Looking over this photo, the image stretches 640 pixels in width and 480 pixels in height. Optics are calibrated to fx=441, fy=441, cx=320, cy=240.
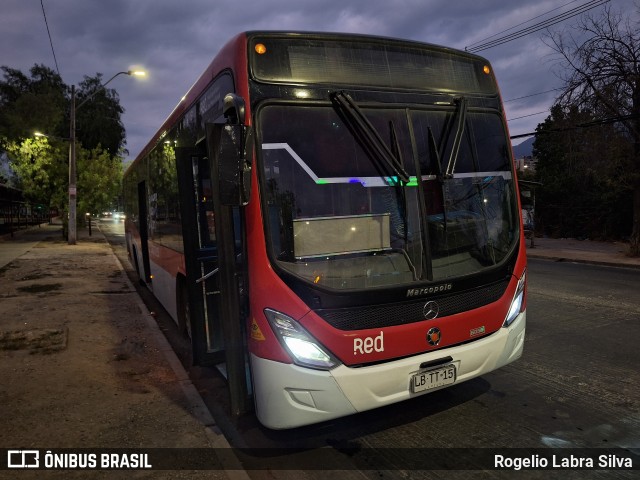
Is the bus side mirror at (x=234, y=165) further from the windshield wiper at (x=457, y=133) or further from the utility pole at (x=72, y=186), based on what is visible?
the utility pole at (x=72, y=186)

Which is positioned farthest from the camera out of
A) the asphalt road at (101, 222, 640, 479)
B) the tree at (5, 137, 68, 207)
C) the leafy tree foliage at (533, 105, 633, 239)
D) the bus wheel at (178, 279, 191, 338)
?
the tree at (5, 137, 68, 207)

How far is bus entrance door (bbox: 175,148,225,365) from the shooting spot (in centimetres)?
390

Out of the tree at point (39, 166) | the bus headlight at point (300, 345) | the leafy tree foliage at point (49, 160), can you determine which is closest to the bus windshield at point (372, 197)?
the bus headlight at point (300, 345)

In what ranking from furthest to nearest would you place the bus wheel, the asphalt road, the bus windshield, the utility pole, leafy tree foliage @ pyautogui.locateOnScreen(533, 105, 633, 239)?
the utility pole < leafy tree foliage @ pyautogui.locateOnScreen(533, 105, 633, 239) < the bus wheel < the asphalt road < the bus windshield

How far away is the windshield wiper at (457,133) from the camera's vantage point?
11.5 ft

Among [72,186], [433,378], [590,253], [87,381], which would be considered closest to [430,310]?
[433,378]

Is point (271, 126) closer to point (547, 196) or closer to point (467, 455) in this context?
point (467, 455)

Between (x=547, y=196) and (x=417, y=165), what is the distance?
25652mm

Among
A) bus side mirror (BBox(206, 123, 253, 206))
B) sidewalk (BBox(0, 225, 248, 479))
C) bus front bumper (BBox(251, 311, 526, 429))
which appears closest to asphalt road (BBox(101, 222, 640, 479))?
sidewalk (BBox(0, 225, 248, 479))

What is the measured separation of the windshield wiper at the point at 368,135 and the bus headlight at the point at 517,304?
145 centimetres

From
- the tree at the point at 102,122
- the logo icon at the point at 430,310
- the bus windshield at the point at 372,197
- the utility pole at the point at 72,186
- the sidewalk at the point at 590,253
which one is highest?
the tree at the point at 102,122

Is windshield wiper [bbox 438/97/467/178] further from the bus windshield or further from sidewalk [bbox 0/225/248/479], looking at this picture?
sidewalk [bbox 0/225/248/479]

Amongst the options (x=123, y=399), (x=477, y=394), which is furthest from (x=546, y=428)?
(x=123, y=399)

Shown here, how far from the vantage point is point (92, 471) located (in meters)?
3.11
